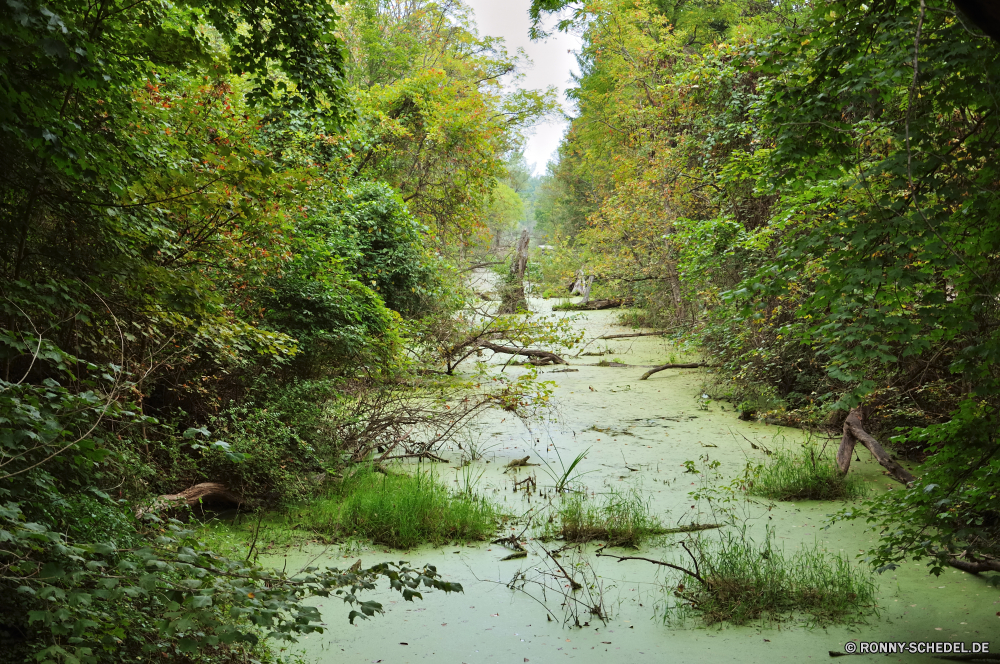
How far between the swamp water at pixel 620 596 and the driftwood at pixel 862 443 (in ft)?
0.95

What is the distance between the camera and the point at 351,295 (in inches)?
244

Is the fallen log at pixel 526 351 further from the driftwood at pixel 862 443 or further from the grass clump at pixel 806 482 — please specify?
the driftwood at pixel 862 443

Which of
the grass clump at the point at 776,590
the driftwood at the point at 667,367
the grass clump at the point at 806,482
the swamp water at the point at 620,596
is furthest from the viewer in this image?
the driftwood at the point at 667,367

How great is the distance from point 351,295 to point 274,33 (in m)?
3.32

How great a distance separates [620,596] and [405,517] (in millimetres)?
1718

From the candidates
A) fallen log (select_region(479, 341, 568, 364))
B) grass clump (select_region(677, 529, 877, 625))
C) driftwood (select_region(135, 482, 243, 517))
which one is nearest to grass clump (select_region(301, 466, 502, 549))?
driftwood (select_region(135, 482, 243, 517))

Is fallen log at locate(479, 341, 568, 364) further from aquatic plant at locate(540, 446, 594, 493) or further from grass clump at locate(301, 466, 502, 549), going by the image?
grass clump at locate(301, 466, 502, 549)

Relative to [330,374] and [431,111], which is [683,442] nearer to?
[330,374]

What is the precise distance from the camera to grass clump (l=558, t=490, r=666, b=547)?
14.9 feet

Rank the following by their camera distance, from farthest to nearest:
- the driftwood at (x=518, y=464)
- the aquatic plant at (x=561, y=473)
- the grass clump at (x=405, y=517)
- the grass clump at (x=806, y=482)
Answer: the driftwood at (x=518, y=464) → the aquatic plant at (x=561, y=473) → the grass clump at (x=806, y=482) → the grass clump at (x=405, y=517)

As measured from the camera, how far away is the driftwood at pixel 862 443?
5.07 m

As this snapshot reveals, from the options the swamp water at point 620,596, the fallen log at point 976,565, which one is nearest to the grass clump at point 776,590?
the swamp water at point 620,596

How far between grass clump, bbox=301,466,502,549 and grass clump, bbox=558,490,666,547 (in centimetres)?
61

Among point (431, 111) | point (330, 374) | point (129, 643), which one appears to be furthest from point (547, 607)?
point (431, 111)
